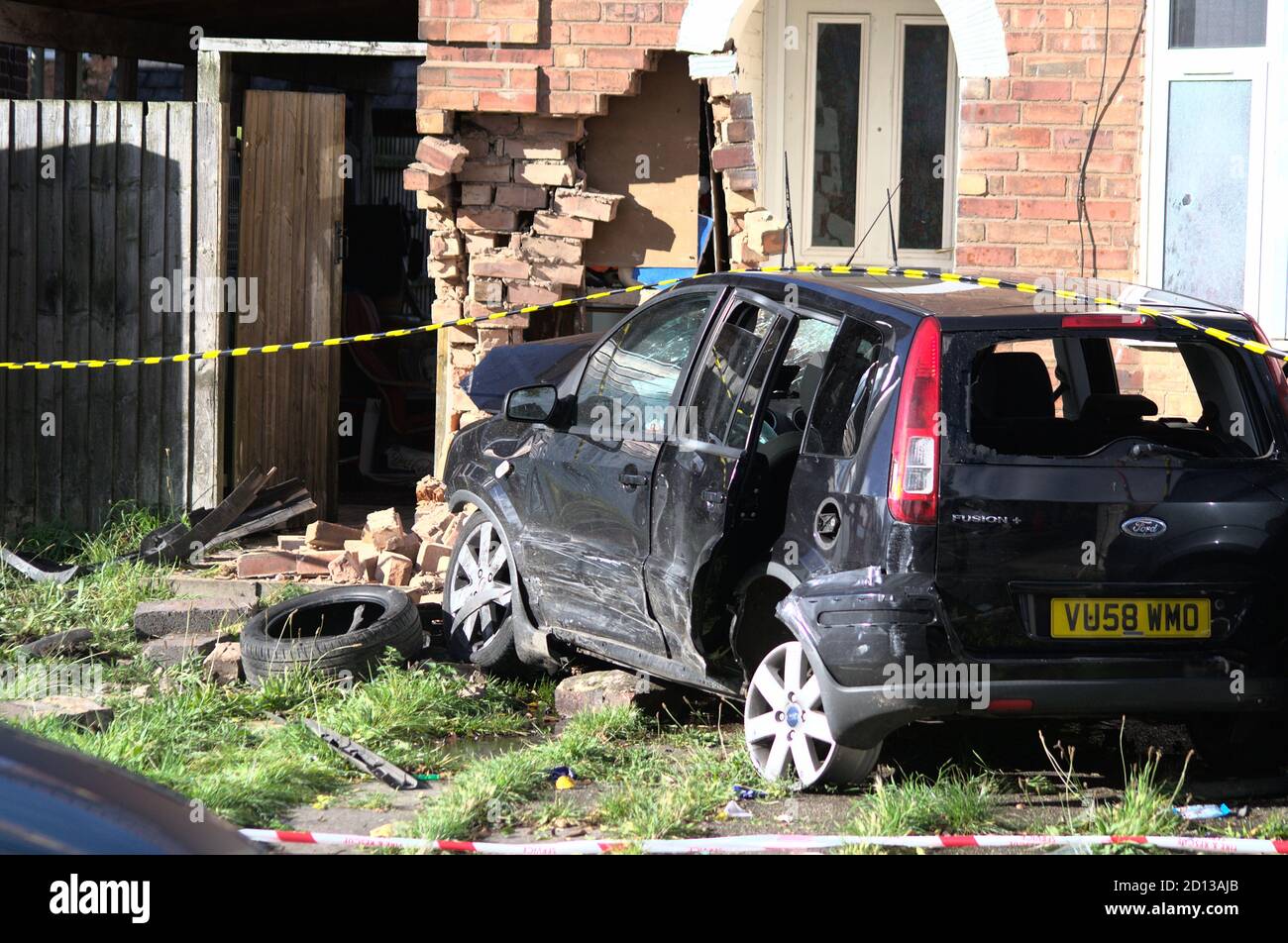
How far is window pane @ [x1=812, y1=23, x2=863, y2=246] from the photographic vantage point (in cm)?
995

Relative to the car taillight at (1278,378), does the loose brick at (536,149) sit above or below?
above

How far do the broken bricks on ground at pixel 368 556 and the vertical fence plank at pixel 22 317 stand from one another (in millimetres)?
1873

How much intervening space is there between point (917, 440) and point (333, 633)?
343 centimetres

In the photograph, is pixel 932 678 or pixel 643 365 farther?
pixel 643 365

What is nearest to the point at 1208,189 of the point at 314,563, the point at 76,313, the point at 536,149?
the point at 536,149

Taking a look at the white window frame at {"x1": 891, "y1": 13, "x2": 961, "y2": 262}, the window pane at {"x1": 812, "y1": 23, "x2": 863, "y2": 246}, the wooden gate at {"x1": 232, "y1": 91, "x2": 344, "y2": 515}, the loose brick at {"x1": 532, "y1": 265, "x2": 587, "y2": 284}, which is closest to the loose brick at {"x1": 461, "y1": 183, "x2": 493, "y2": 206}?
the loose brick at {"x1": 532, "y1": 265, "x2": 587, "y2": 284}

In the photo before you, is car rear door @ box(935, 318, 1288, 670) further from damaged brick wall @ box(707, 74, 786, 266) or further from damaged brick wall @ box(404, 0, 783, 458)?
damaged brick wall @ box(404, 0, 783, 458)

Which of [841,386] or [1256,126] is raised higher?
[1256,126]

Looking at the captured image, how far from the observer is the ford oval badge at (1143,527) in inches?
192

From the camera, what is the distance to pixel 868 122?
999 centimetres

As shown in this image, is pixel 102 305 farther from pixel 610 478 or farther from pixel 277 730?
pixel 610 478

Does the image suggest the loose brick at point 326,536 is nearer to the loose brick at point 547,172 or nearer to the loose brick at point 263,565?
the loose brick at point 263,565

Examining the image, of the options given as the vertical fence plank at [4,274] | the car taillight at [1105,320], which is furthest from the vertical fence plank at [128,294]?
the car taillight at [1105,320]
